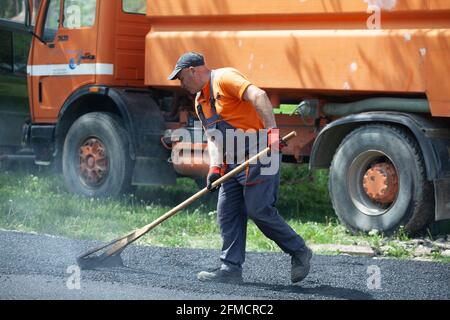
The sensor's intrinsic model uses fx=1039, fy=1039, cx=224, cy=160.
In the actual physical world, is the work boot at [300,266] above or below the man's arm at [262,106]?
below

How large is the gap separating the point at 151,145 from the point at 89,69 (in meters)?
1.17

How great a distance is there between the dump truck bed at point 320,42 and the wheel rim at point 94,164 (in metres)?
1.33

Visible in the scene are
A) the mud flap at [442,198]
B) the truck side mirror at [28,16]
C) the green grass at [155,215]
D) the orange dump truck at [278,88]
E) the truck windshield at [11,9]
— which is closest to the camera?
the mud flap at [442,198]

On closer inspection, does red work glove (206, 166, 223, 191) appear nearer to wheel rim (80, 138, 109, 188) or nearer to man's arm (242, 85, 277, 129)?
man's arm (242, 85, 277, 129)

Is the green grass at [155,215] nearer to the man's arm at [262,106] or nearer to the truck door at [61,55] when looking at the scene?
the truck door at [61,55]

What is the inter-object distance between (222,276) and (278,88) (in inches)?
129

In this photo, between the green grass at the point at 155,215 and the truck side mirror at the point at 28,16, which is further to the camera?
the truck side mirror at the point at 28,16

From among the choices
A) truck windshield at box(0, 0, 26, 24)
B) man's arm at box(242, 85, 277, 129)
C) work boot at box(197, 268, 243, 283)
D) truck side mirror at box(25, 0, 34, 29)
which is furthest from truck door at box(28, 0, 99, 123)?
man's arm at box(242, 85, 277, 129)

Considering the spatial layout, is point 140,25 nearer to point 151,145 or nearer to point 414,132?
point 151,145

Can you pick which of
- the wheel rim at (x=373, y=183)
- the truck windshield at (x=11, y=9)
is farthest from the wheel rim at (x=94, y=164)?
the wheel rim at (x=373, y=183)

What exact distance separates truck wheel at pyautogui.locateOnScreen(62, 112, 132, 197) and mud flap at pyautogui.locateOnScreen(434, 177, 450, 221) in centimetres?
385

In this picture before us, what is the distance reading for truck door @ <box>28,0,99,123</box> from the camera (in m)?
11.7

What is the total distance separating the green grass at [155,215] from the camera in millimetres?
9281
